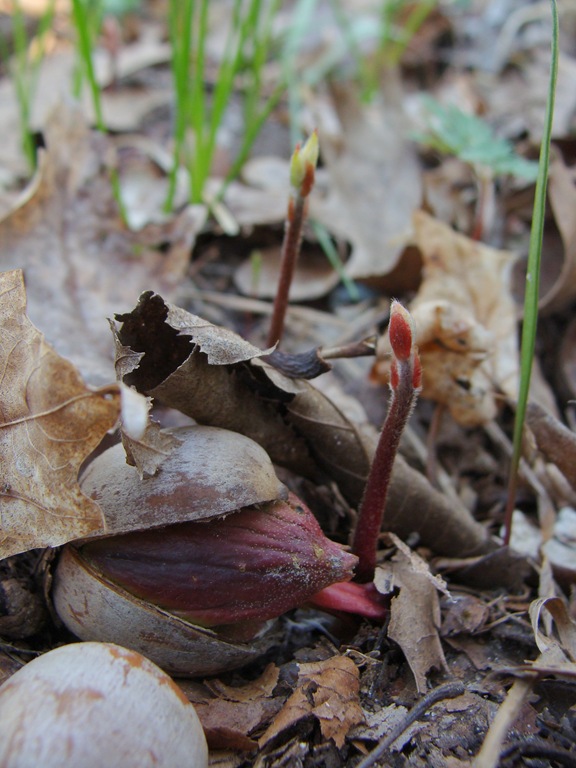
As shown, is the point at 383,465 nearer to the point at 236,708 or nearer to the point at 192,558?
the point at 192,558

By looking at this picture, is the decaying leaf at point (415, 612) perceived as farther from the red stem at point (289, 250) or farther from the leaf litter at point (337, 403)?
the red stem at point (289, 250)

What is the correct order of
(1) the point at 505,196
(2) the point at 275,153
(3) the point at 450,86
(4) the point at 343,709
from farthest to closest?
1. (3) the point at 450,86
2. (2) the point at 275,153
3. (1) the point at 505,196
4. (4) the point at 343,709

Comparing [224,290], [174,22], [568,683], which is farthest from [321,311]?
[568,683]

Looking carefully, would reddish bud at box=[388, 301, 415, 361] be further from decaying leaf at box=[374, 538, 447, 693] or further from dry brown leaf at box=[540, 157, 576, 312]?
dry brown leaf at box=[540, 157, 576, 312]

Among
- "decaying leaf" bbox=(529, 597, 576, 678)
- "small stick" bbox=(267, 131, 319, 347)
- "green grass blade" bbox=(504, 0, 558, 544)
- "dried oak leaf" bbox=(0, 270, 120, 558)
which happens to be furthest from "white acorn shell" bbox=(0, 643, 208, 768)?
"green grass blade" bbox=(504, 0, 558, 544)

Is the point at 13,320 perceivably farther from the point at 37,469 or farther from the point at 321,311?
the point at 321,311

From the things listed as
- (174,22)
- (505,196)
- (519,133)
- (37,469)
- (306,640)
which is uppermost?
(174,22)

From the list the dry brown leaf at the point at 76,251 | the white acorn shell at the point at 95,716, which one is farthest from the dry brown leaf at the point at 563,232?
the white acorn shell at the point at 95,716
